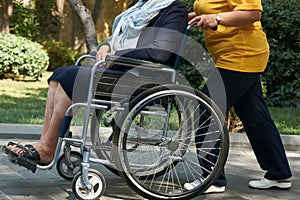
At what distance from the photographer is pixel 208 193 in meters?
4.18

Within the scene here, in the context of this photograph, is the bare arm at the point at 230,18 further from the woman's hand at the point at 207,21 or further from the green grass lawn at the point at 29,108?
the green grass lawn at the point at 29,108

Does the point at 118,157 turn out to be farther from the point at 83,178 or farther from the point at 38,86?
the point at 38,86

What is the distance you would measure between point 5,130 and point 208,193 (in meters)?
2.60

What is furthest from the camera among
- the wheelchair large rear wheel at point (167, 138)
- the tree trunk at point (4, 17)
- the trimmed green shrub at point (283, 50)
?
the tree trunk at point (4, 17)

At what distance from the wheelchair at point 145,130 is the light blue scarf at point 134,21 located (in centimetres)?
34

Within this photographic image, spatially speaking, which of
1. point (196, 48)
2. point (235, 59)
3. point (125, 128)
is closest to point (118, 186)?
point (125, 128)

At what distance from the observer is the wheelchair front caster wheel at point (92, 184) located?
3.67 metres

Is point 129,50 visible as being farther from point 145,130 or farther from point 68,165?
point 68,165

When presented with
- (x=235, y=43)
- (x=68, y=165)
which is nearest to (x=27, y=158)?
(x=68, y=165)

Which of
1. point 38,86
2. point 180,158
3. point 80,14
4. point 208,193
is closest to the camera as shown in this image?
point 180,158

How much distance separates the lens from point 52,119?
152 inches

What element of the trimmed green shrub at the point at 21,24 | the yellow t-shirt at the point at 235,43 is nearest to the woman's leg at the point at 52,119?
the yellow t-shirt at the point at 235,43

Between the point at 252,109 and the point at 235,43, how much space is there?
0.50 meters

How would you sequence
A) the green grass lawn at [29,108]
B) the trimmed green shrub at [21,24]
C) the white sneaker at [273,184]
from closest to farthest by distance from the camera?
1. the white sneaker at [273,184]
2. the green grass lawn at [29,108]
3. the trimmed green shrub at [21,24]
